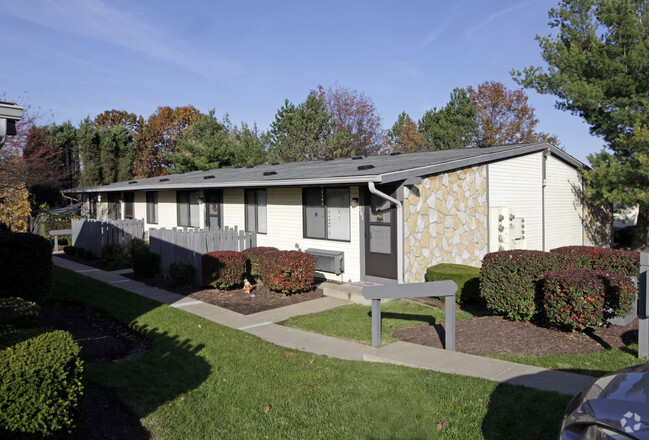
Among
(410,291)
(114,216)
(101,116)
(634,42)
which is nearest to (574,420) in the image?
(410,291)

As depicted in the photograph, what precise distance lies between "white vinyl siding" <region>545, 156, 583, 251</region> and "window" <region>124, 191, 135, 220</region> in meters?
16.4

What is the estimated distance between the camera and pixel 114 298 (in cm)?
1005

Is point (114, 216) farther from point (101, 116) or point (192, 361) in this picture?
point (101, 116)

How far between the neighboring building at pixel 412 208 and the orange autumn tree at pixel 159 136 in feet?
98.2

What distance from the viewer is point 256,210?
47.7 ft

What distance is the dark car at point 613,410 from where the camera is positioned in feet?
7.95

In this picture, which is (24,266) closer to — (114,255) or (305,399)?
(305,399)

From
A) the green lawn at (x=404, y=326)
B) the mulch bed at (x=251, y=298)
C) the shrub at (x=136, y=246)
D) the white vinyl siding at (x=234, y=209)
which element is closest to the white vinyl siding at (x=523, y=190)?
the green lawn at (x=404, y=326)

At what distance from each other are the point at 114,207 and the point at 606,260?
66.5ft

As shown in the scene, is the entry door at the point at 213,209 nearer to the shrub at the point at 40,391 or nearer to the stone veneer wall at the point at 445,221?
the stone veneer wall at the point at 445,221

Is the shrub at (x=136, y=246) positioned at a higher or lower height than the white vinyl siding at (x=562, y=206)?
lower

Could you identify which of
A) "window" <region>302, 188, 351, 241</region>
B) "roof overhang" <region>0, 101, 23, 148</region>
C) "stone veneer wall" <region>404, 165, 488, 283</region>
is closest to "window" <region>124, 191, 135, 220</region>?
"window" <region>302, 188, 351, 241</region>

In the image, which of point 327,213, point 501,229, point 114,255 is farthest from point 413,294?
point 114,255

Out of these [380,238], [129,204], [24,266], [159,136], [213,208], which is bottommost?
[24,266]
